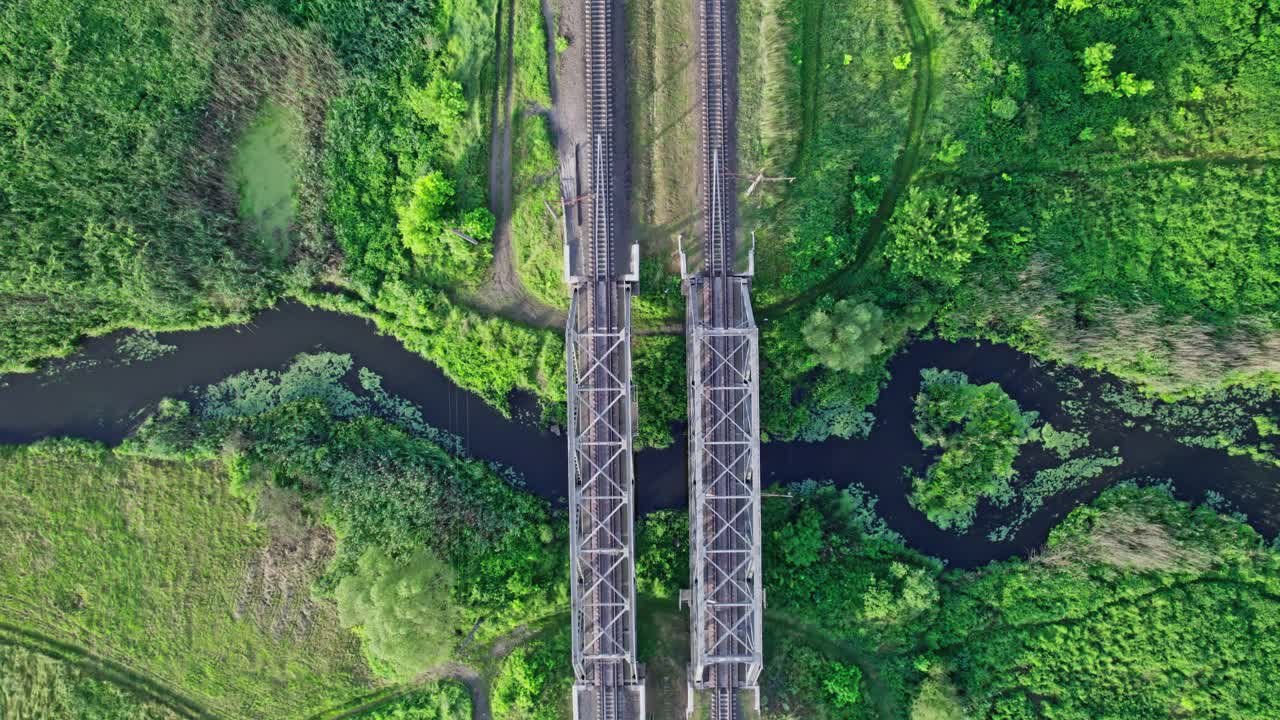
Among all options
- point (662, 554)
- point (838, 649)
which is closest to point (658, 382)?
point (662, 554)

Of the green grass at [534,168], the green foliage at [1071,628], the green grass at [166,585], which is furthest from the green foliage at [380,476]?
the green foliage at [1071,628]

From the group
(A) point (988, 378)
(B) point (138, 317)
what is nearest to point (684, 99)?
(A) point (988, 378)

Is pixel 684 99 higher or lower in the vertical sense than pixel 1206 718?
higher

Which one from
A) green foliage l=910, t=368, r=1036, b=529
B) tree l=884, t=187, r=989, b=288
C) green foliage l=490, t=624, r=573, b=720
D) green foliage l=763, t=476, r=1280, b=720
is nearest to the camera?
tree l=884, t=187, r=989, b=288

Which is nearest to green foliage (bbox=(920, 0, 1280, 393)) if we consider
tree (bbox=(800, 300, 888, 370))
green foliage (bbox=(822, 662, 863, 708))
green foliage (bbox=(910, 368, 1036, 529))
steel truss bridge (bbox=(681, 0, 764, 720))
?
green foliage (bbox=(910, 368, 1036, 529))

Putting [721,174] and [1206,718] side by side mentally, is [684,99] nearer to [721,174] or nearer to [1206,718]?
[721,174]

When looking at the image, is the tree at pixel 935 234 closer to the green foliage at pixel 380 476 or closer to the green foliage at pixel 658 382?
the green foliage at pixel 658 382

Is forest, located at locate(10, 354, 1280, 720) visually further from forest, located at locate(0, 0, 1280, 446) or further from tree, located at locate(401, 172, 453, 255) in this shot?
tree, located at locate(401, 172, 453, 255)
